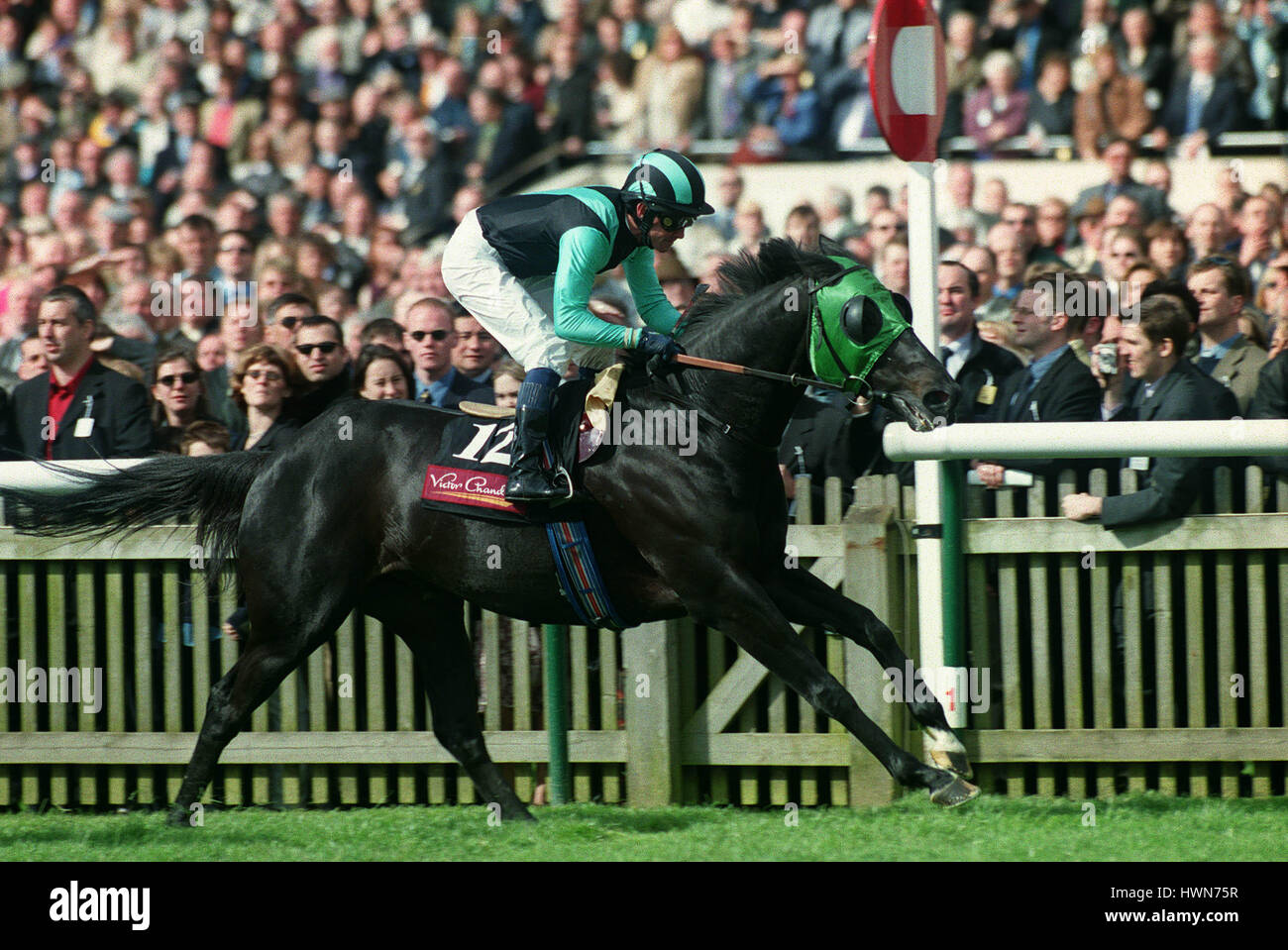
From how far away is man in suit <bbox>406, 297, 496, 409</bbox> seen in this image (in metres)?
7.23

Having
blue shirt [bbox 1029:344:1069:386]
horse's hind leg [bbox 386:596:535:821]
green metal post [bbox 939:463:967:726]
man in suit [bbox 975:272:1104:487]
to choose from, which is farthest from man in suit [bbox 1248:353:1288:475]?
horse's hind leg [bbox 386:596:535:821]

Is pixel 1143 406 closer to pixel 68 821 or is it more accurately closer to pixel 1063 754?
pixel 1063 754

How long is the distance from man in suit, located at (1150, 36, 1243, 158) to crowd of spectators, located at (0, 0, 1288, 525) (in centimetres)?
2

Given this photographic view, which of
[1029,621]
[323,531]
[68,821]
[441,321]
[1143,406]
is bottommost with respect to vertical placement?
[68,821]

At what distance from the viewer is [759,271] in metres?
5.45

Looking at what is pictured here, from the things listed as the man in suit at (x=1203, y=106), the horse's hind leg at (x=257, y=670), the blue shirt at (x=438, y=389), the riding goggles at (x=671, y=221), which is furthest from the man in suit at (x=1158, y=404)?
the man in suit at (x=1203, y=106)

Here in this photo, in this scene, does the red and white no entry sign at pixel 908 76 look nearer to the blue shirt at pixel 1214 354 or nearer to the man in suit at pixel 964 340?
the man in suit at pixel 964 340

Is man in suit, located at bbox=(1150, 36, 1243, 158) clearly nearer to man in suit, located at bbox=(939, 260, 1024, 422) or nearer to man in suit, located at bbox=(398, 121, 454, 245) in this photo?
man in suit, located at bbox=(939, 260, 1024, 422)

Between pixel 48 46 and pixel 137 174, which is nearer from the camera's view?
pixel 137 174

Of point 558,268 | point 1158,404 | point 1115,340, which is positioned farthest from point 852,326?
point 1115,340

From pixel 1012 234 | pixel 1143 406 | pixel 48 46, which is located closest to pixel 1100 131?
pixel 1012 234

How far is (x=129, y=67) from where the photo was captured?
48.2 ft

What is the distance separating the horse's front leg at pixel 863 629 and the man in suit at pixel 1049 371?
3.46 ft

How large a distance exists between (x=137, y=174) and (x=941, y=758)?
1013 centimetres
